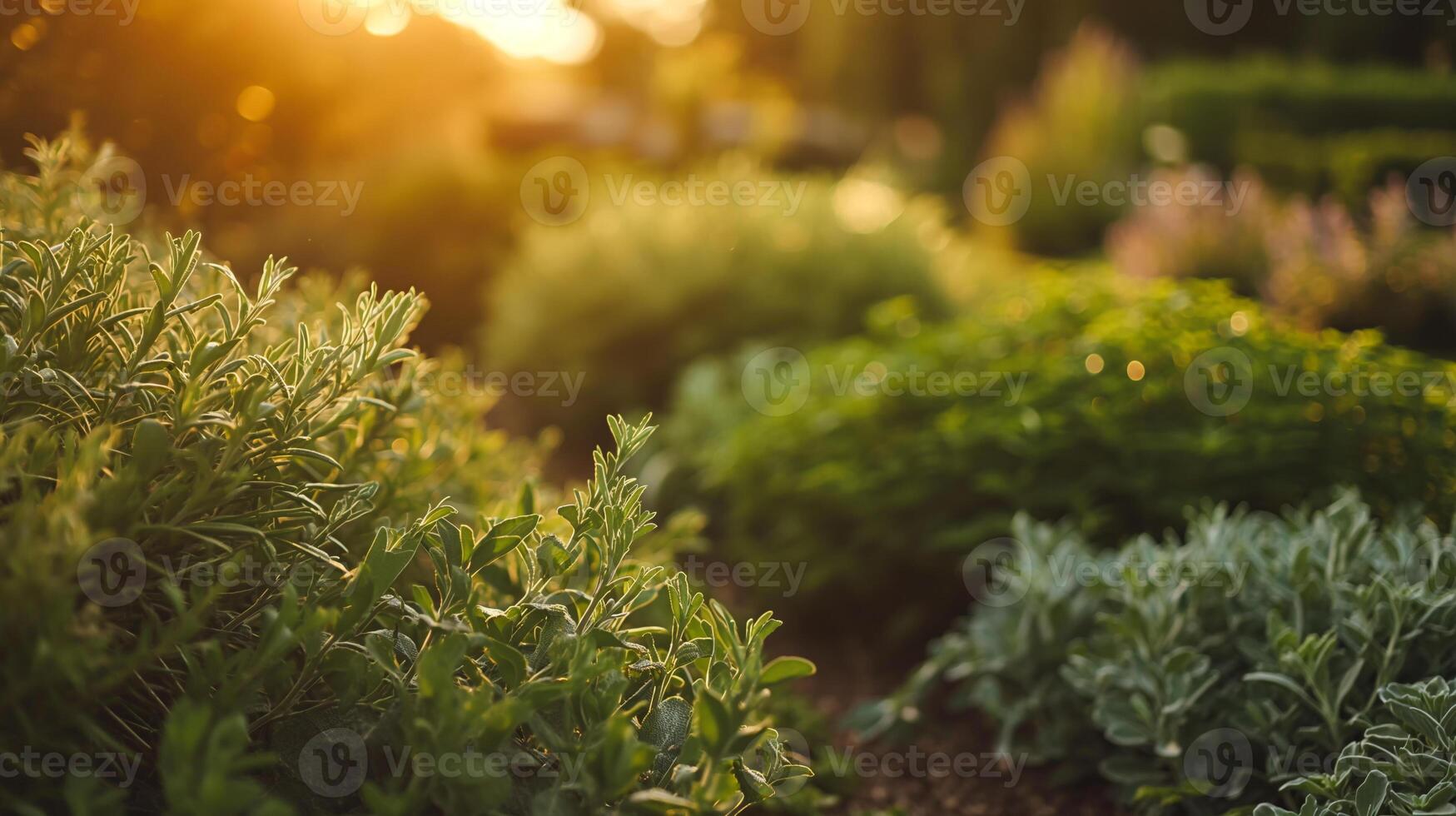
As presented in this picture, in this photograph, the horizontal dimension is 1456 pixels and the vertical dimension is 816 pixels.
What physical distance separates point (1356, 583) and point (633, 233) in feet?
14.9

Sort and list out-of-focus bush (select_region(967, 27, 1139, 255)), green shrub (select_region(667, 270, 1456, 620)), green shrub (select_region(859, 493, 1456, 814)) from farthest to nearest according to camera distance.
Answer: out-of-focus bush (select_region(967, 27, 1139, 255)), green shrub (select_region(667, 270, 1456, 620)), green shrub (select_region(859, 493, 1456, 814))

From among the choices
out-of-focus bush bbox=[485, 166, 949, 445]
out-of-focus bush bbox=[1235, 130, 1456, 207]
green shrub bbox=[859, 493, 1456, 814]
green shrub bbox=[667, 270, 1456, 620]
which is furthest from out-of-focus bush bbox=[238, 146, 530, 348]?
out-of-focus bush bbox=[1235, 130, 1456, 207]

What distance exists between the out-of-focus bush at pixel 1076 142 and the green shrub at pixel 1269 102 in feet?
1.68

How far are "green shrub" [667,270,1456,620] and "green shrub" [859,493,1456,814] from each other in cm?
47

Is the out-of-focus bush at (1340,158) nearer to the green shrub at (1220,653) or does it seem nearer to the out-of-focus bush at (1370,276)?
the out-of-focus bush at (1370,276)

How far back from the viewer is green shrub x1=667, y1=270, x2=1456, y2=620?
121 inches

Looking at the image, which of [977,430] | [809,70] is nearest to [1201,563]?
[977,430]

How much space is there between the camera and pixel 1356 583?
222cm

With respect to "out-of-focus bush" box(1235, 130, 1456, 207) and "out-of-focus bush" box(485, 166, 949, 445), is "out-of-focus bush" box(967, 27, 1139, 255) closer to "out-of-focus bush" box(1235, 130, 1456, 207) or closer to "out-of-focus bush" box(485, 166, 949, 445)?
"out-of-focus bush" box(1235, 130, 1456, 207)

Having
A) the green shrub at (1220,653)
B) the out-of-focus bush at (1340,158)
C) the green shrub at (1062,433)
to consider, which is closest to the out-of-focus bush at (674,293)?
the green shrub at (1062,433)

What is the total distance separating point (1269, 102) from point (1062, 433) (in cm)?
1106

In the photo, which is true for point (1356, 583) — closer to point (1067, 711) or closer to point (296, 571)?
point (1067, 711)

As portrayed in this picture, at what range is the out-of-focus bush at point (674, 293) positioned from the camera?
5.75 metres

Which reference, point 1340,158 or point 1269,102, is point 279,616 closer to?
point 1340,158
